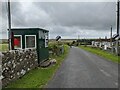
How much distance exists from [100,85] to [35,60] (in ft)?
28.5

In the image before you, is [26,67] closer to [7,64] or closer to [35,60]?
[35,60]

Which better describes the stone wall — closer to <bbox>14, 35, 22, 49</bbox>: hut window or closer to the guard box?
the guard box

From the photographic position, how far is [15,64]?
13.5m

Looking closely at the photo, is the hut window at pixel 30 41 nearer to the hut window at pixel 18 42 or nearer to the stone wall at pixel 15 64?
the hut window at pixel 18 42

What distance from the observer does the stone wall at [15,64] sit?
38.3ft

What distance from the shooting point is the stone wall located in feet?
38.3

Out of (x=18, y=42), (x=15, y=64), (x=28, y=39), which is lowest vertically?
(x=15, y=64)

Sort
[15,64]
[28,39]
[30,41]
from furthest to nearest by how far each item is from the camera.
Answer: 1. [28,39]
2. [30,41]
3. [15,64]

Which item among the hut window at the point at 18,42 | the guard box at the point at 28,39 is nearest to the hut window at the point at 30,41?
the guard box at the point at 28,39

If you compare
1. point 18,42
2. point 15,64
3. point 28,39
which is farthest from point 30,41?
point 15,64

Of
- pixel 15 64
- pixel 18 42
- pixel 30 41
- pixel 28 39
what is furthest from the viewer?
pixel 18 42

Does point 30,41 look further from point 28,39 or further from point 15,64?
point 15,64

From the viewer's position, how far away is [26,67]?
651 inches

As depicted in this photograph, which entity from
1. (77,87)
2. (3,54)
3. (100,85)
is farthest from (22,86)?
(100,85)
